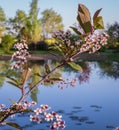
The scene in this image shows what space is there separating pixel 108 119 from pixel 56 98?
9.06ft

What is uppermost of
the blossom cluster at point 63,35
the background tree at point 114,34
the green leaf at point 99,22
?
the background tree at point 114,34

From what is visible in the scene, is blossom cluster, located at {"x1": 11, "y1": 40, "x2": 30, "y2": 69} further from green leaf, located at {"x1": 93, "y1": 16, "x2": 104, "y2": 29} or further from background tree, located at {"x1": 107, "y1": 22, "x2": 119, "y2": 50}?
background tree, located at {"x1": 107, "y1": 22, "x2": 119, "y2": 50}

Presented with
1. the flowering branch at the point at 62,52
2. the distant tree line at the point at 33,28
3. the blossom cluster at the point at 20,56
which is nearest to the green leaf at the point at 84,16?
the flowering branch at the point at 62,52

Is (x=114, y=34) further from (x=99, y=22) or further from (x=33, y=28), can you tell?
(x=99, y=22)

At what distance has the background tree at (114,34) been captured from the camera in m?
40.9

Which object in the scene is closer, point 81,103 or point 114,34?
point 81,103

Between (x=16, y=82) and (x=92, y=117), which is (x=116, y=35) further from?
(x=16, y=82)

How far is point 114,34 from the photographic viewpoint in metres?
42.7

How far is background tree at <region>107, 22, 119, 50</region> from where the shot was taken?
4091cm

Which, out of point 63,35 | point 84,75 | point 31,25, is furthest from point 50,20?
point 63,35

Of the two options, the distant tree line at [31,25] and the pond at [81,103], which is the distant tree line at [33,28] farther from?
the pond at [81,103]

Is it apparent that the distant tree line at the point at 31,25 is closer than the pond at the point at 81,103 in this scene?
No

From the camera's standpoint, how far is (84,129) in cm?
730

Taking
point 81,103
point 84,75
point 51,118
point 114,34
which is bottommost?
point 51,118
